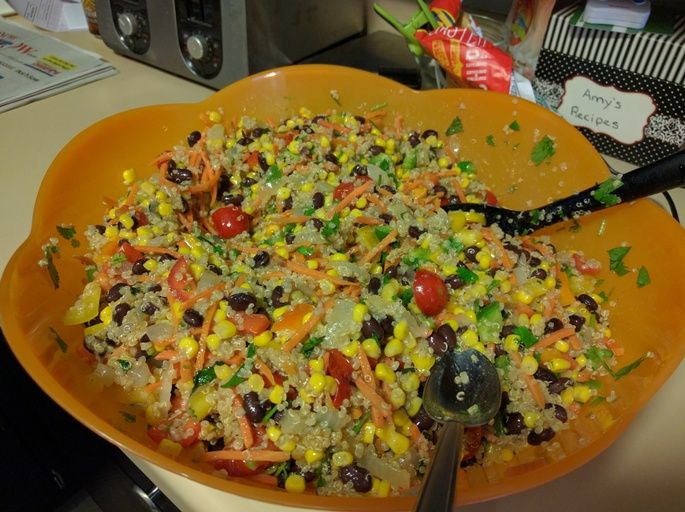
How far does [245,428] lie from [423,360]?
0.46 m

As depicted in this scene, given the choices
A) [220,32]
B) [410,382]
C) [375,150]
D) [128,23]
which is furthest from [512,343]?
[128,23]

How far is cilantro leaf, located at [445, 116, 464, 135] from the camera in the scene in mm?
1897

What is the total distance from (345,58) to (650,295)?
71.1 inches

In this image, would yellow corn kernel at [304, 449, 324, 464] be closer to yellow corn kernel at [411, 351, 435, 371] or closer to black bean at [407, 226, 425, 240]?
yellow corn kernel at [411, 351, 435, 371]

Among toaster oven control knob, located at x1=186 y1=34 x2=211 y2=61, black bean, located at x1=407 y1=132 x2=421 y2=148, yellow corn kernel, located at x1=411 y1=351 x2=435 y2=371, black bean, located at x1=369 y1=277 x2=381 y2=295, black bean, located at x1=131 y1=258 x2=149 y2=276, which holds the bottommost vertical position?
yellow corn kernel, located at x1=411 y1=351 x2=435 y2=371

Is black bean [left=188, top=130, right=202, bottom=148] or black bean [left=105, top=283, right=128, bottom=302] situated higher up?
black bean [left=188, top=130, right=202, bottom=148]

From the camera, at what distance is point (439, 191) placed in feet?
5.86

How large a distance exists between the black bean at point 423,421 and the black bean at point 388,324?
0.67 ft

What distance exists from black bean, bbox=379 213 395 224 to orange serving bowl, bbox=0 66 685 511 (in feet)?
1.52

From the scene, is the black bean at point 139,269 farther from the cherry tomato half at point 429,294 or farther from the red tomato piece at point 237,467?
the cherry tomato half at point 429,294

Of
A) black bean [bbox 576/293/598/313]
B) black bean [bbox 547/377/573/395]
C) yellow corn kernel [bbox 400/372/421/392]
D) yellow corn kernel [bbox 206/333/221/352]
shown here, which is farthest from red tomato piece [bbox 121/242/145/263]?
black bean [bbox 576/293/598/313]

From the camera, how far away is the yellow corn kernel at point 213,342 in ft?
4.18

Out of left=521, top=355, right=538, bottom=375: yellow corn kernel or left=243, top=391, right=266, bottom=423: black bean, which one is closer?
left=243, top=391, right=266, bottom=423: black bean

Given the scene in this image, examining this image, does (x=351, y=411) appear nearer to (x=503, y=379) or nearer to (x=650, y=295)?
(x=503, y=379)
